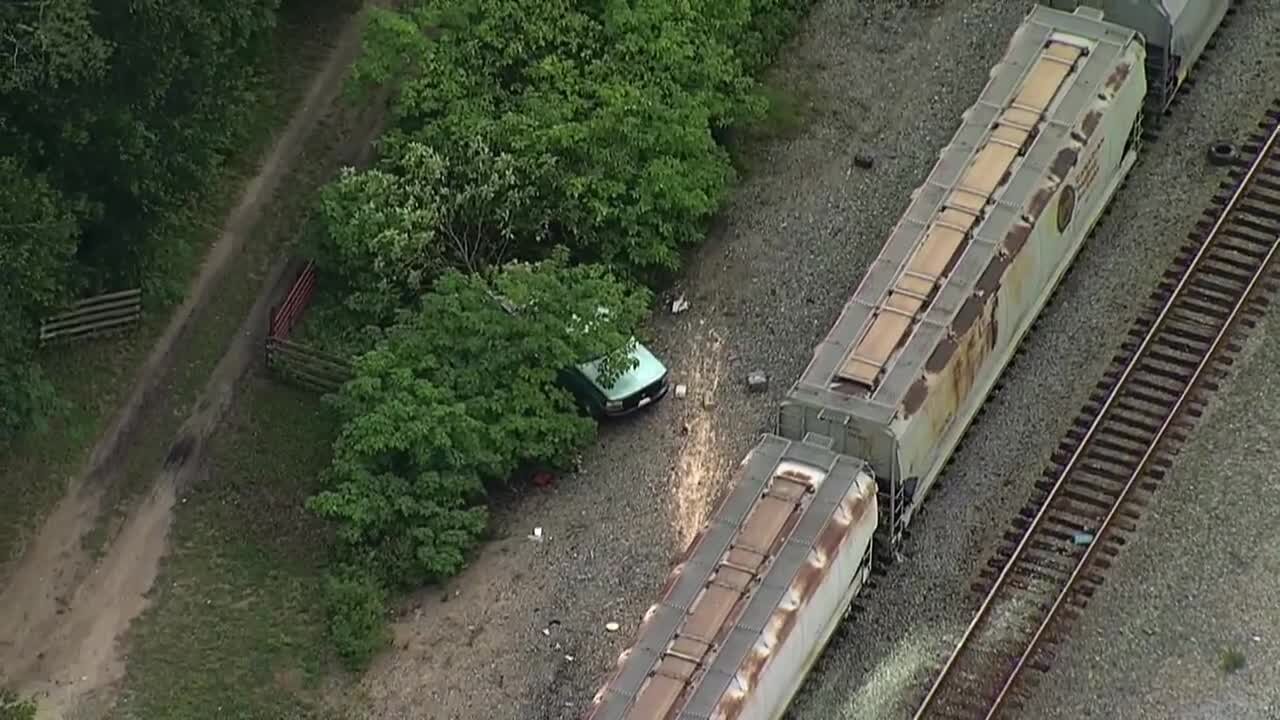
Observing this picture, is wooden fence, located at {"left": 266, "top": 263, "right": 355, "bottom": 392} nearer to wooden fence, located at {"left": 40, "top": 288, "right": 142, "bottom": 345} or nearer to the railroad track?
wooden fence, located at {"left": 40, "top": 288, "right": 142, "bottom": 345}

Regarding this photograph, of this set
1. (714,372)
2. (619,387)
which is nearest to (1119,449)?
(714,372)

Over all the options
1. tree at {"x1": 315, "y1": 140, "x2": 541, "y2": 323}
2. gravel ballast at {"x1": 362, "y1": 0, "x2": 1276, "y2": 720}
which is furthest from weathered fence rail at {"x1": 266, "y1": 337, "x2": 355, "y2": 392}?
gravel ballast at {"x1": 362, "y1": 0, "x2": 1276, "y2": 720}

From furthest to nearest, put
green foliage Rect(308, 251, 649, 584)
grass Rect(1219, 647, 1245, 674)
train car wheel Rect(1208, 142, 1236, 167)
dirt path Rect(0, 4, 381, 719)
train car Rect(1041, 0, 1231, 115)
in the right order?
train car wheel Rect(1208, 142, 1236, 167), train car Rect(1041, 0, 1231, 115), green foliage Rect(308, 251, 649, 584), dirt path Rect(0, 4, 381, 719), grass Rect(1219, 647, 1245, 674)

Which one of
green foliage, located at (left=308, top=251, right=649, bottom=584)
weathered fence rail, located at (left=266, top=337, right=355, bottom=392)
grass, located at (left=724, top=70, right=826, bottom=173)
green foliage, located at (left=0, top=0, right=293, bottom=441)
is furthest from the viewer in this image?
grass, located at (left=724, top=70, right=826, bottom=173)

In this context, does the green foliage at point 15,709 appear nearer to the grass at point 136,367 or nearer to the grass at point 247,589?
the grass at point 247,589

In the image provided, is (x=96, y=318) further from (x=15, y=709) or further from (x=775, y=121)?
(x=775, y=121)

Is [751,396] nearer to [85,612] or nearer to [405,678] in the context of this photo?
[405,678]
